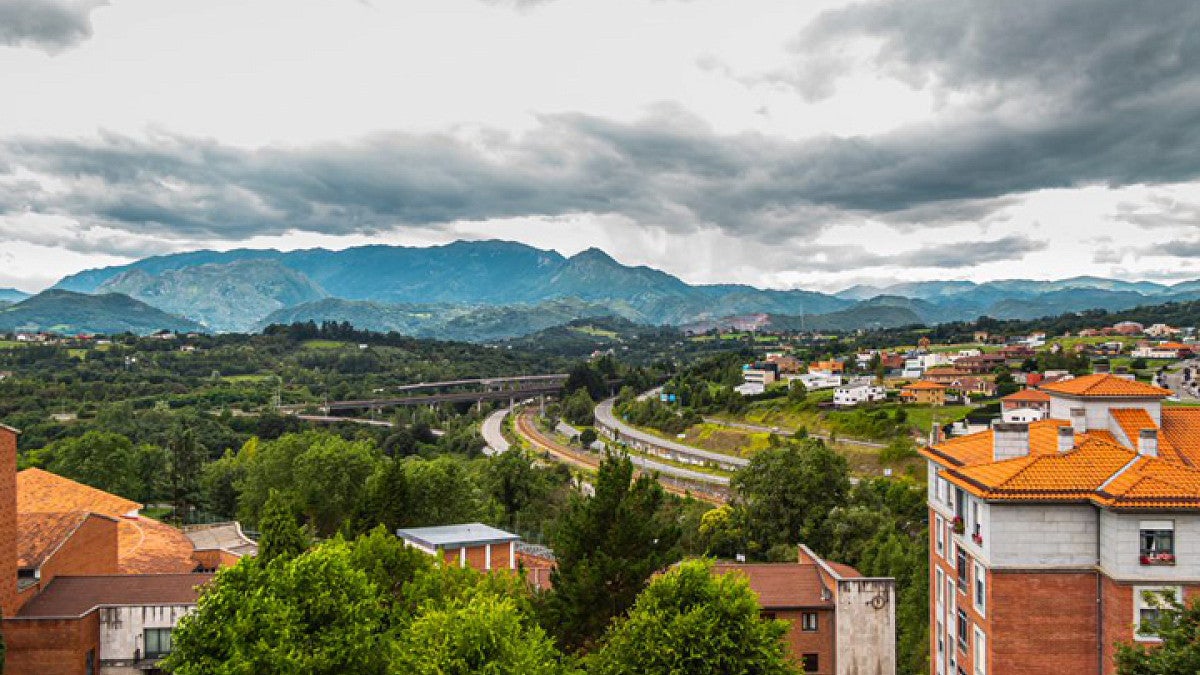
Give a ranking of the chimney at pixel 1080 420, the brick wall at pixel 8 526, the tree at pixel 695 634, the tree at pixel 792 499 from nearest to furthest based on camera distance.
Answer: the tree at pixel 695 634 < the chimney at pixel 1080 420 < the brick wall at pixel 8 526 < the tree at pixel 792 499

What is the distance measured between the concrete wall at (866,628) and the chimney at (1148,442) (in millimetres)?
11033

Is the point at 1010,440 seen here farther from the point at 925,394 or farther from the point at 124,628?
the point at 925,394

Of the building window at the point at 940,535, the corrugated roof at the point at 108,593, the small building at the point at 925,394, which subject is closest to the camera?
the corrugated roof at the point at 108,593

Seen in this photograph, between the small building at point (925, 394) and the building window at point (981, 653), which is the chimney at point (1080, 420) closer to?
the building window at point (981, 653)

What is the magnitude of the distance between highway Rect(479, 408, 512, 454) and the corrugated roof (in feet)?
241

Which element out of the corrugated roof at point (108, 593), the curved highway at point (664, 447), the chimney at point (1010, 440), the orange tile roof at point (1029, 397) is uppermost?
the chimney at point (1010, 440)

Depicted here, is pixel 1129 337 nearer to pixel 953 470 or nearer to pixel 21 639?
pixel 953 470

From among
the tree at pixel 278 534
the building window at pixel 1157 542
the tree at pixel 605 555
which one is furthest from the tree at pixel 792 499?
the tree at pixel 278 534

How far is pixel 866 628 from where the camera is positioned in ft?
111

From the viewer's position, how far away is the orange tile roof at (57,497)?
46125 millimetres

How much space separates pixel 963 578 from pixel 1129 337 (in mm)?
179172

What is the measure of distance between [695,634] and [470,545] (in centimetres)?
1904

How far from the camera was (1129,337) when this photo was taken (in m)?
179

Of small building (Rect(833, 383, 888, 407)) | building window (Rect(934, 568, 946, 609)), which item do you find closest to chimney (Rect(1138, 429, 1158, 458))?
building window (Rect(934, 568, 946, 609))
